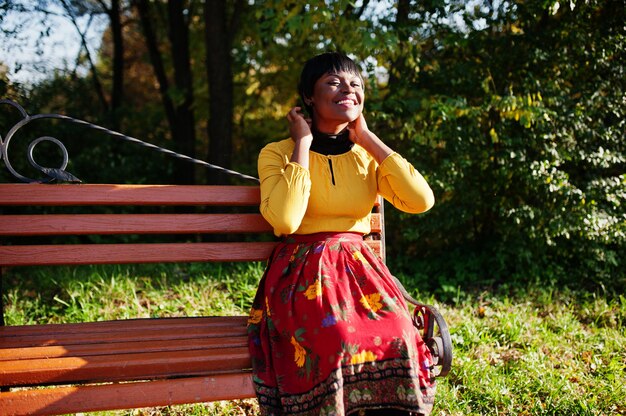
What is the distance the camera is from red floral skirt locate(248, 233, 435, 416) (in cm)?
212

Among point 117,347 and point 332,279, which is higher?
point 332,279

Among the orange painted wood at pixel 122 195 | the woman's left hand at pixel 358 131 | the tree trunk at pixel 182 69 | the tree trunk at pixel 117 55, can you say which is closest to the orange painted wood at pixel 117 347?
the orange painted wood at pixel 122 195

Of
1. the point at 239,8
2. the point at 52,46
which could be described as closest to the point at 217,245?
the point at 239,8

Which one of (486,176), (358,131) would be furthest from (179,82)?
(358,131)

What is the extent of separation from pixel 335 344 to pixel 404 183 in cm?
84

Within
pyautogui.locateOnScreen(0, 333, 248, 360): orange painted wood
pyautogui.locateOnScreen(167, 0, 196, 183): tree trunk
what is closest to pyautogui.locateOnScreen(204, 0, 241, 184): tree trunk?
pyautogui.locateOnScreen(167, 0, 196, 183): tree trunk

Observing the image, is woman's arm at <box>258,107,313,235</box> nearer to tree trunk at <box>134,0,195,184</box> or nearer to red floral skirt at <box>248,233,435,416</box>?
red floral skirt at <box>248,233,435,416</box>

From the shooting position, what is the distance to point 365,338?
216 centimetres

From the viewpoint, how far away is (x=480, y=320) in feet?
13.7

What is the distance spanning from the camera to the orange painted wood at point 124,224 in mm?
2633

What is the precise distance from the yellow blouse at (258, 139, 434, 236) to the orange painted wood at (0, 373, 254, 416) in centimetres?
66

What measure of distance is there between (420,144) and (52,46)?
14.8ft

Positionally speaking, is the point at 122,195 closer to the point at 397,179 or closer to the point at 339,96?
the point at 339,96

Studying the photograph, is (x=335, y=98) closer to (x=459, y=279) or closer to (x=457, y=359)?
(x=457, y=359)
